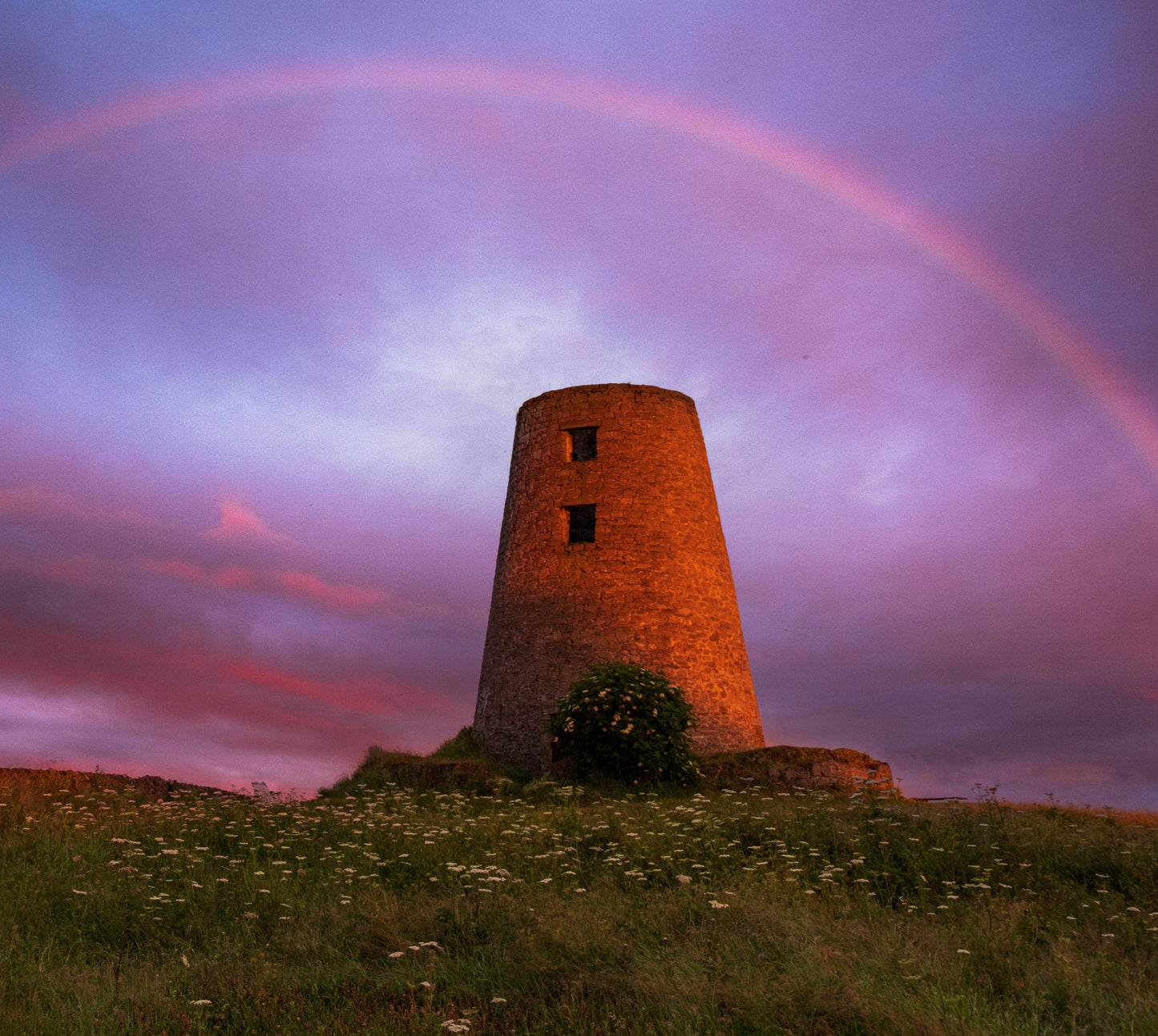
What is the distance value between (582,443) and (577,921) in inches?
622

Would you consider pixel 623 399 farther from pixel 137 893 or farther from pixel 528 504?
pixel 137 893

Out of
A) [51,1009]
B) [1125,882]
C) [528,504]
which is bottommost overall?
[51,1009]

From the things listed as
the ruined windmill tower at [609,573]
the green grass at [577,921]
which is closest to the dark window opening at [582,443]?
the ruined windmill tower at [609,573]

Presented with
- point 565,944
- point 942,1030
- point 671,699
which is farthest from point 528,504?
point 942,1030

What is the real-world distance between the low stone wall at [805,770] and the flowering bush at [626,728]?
707 mm

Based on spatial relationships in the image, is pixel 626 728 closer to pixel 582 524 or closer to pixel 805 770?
pixel 805 770

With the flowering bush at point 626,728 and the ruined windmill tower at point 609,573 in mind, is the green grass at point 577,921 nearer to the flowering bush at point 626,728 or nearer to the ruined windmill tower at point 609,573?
the flowering bush at point 626,728

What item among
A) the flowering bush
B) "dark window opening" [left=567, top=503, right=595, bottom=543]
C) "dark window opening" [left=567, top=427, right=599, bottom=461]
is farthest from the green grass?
"dark window opening" [left=567, top=427, right=599, bottom=461]

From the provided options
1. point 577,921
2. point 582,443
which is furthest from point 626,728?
point 577,921

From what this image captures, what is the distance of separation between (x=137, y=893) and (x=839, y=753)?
1194 cm

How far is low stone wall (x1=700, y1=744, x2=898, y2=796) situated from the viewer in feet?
52.7

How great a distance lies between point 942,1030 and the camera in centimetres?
448

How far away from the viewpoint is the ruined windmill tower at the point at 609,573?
1906 cm

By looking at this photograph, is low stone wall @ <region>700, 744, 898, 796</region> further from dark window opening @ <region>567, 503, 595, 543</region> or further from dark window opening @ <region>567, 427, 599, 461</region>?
dark window opening @ <region>567, 427, 599, 461</region>
